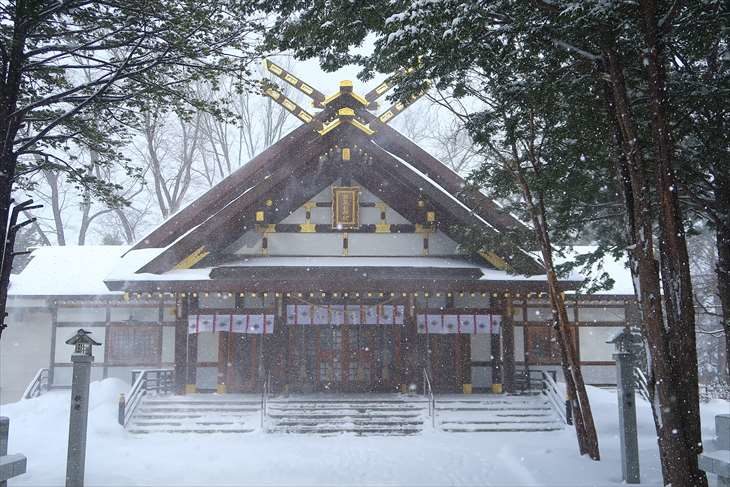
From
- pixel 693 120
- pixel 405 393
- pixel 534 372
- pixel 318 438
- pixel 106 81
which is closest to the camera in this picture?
pixel 106 81

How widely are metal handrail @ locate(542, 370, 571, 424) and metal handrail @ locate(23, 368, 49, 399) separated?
14.6 m

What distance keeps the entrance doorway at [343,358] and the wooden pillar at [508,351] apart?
2.98 metres

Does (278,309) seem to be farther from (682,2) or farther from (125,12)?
(682,2)

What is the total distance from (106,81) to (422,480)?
7.69 meters

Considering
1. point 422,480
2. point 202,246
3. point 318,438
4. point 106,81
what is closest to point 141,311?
point 202,246

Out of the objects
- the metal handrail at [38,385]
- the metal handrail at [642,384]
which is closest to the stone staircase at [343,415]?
the metal handrail at [642,384]

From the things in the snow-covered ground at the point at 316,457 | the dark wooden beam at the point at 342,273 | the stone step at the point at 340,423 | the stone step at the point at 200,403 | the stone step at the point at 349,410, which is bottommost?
the snow-covered ground at the point at 316,457

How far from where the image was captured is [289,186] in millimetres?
16859

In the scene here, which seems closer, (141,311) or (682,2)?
(682,2)

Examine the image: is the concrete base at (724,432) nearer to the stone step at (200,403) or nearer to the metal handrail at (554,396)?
the metal handrail at (554,396)

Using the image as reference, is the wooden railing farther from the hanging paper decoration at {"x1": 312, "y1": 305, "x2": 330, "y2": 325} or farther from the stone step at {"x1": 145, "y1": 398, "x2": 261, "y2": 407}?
the hanging paper decoration at {"x1": 312, "y1": 305, "x2": 330, "y2": 325}

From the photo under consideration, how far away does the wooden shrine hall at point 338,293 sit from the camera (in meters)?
16.5

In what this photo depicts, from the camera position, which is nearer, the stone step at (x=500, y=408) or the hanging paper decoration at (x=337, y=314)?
the stone step at (x=500, y=408)

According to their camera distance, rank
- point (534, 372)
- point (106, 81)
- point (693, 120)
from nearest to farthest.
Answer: point (106, 81)
point (693, 120)
point (534, 372)
